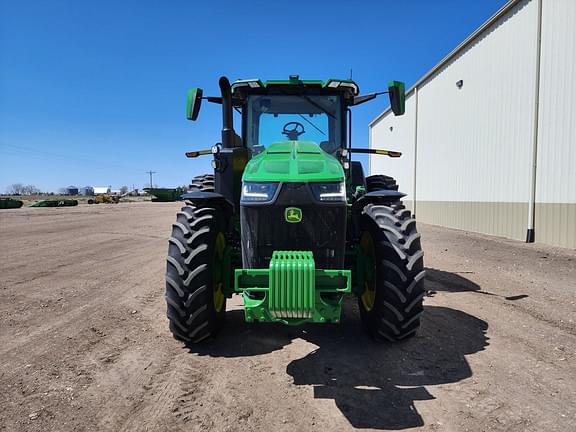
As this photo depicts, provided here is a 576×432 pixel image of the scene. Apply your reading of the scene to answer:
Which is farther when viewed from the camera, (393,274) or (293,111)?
(293,111)

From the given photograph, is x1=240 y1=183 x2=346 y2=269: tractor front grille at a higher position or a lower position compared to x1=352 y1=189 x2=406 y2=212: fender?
lower

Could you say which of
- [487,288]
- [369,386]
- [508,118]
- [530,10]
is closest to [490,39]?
[530,10]

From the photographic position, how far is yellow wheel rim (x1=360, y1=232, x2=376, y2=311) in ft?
13.3

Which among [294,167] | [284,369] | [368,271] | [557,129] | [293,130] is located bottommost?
[284,369]

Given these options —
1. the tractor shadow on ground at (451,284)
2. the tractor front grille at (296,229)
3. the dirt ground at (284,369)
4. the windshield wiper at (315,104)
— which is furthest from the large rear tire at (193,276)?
the tractor shadow on ground at (451,284)

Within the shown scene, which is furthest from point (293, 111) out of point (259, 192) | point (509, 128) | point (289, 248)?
point (509, 128)

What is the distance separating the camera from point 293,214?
352 cm

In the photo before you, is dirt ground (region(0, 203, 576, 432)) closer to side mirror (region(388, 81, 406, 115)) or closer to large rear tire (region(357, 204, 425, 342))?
large rear tire (region(357, 204, 425, 342))

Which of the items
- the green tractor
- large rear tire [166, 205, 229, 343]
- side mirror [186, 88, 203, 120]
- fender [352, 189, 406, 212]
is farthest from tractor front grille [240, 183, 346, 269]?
side mirror [186, 88, 203, 120]

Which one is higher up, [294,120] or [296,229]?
[294,120]

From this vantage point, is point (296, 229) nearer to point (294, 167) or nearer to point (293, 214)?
point (293, 214)

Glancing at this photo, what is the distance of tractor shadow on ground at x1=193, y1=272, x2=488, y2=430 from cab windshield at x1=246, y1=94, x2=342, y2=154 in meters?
2.23

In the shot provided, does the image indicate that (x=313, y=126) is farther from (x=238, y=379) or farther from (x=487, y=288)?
(x=487, y=288)

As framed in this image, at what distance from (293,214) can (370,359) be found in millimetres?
1471
